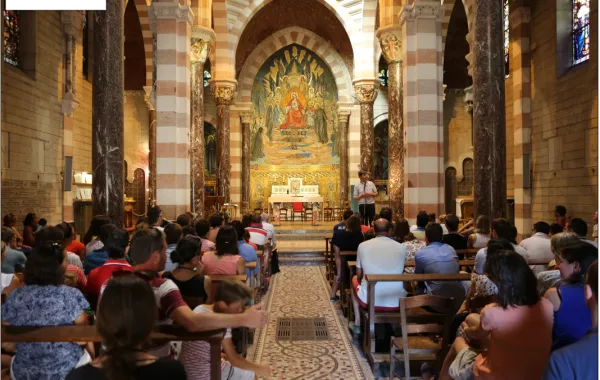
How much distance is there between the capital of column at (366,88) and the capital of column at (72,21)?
9114mm

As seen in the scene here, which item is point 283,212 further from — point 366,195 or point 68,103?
point 366,195

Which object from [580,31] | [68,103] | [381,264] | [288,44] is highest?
[288,44]

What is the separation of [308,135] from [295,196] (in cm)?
512

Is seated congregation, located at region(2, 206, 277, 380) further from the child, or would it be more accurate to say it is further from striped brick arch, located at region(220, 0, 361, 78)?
striped brick arch, located at region(220, 0, 361, 78)

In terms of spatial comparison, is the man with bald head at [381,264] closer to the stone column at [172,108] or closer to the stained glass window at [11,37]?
the stone column at [172,108]

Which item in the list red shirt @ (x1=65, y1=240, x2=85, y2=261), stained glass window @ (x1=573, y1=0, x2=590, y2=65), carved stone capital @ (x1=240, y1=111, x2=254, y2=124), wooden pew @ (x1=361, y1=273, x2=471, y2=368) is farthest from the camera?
carved stone capital @ (x1=240, y1=111, x2=254, y2=124)

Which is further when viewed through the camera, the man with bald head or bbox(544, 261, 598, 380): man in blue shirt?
the man with bald head

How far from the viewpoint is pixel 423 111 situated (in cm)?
1177

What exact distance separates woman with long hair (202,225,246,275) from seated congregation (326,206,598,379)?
4.37 ft

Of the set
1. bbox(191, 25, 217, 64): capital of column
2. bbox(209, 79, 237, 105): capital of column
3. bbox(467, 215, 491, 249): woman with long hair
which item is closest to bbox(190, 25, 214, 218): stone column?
bbox(191, 25, 217, 64): capital of column

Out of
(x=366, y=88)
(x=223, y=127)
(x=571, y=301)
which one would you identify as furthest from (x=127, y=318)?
(x=366, y=88)

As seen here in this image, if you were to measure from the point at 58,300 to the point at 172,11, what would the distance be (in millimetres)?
9631

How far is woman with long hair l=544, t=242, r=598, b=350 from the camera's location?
10.7ft

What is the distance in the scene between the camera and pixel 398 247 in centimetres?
569
